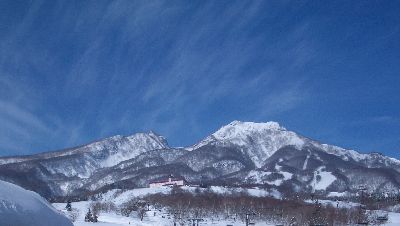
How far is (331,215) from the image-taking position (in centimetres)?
13562

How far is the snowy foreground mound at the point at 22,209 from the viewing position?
268 inches

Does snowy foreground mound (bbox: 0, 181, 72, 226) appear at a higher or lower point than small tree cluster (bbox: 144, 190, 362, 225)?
lower

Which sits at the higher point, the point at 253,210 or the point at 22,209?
the point at 253,210

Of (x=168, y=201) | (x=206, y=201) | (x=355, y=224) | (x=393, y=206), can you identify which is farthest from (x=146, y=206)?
(x=393, y=206)

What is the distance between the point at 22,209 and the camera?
277 inches

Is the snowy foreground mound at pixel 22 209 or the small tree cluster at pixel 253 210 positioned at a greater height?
the small tree cluster at pixel 253 210

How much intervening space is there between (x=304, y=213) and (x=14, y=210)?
13902 cm

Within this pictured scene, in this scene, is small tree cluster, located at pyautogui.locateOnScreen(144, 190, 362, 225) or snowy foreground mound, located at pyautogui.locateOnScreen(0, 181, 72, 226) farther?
small tree cluster, located at pyautogui.locateOnScreen(144, 190, 362, 225)

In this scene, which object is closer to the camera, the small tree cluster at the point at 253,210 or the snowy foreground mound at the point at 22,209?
the snowy foreground mound at the point at 22,209

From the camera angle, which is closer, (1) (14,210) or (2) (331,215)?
(1) (14,210)

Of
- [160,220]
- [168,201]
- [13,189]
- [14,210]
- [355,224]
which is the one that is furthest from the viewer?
[168,201]

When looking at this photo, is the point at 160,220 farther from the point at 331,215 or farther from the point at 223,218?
the point at 331,215

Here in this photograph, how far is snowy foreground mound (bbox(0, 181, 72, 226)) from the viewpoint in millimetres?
6805

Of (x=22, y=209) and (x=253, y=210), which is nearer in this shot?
(x=22, y=209)
